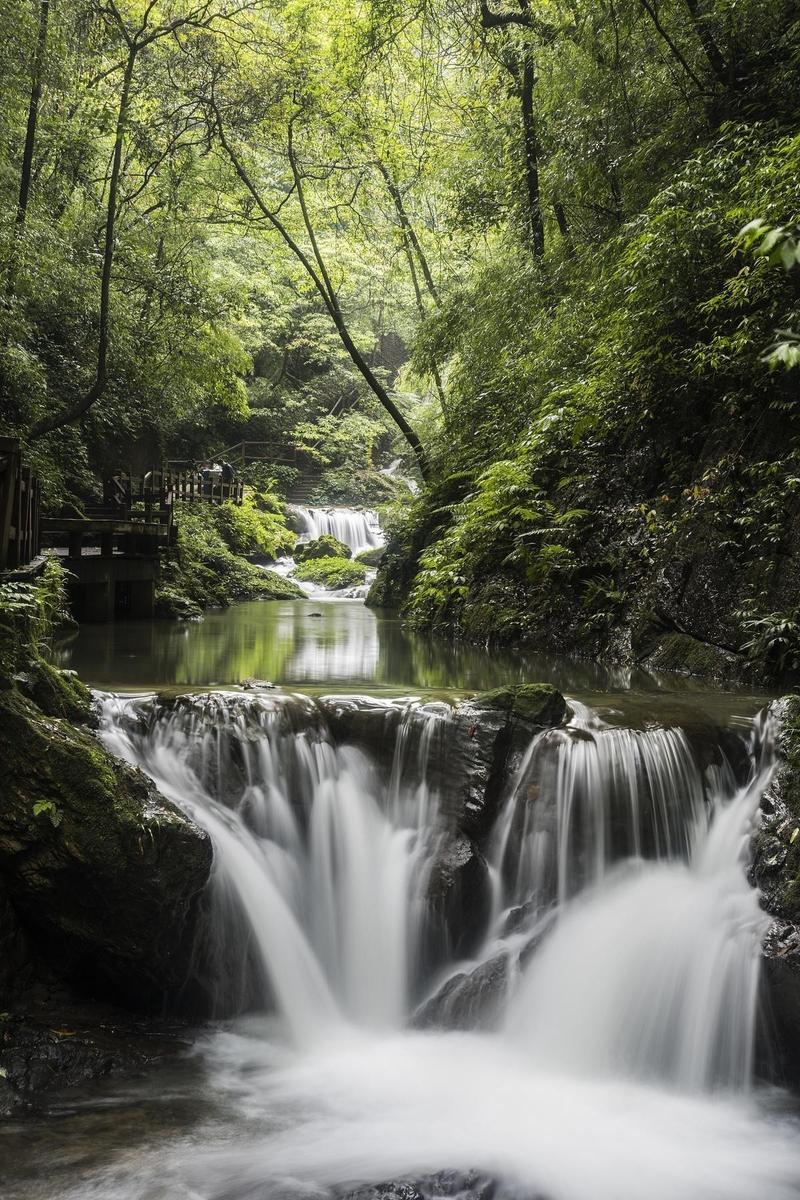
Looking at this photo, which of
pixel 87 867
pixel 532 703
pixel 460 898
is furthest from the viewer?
pixel 532 703

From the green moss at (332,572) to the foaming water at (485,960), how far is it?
62.6 ft

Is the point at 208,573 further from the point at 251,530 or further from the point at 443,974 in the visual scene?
the point at 443,974

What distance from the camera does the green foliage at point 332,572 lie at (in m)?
25.1

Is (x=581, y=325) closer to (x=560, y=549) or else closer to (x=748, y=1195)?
(x=560, y=549)

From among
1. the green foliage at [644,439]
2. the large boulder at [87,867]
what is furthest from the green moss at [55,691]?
the green foliage at [644,439]

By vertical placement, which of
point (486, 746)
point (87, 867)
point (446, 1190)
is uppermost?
point (486, 746)

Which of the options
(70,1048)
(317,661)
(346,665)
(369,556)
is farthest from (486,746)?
(369,556)

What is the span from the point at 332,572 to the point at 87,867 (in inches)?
852

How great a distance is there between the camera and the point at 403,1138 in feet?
12.6

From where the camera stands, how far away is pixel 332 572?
25.9 m

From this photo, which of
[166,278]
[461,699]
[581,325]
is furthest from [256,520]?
[461,699]

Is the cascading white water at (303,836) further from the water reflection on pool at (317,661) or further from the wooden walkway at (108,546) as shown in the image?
the wooden walkway at (108,546)

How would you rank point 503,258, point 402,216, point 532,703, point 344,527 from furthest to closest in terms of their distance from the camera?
1. point 344,527
2. point 402,216
3. point 503,258
4. point 532,703

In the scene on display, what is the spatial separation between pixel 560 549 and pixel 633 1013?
250 inches
